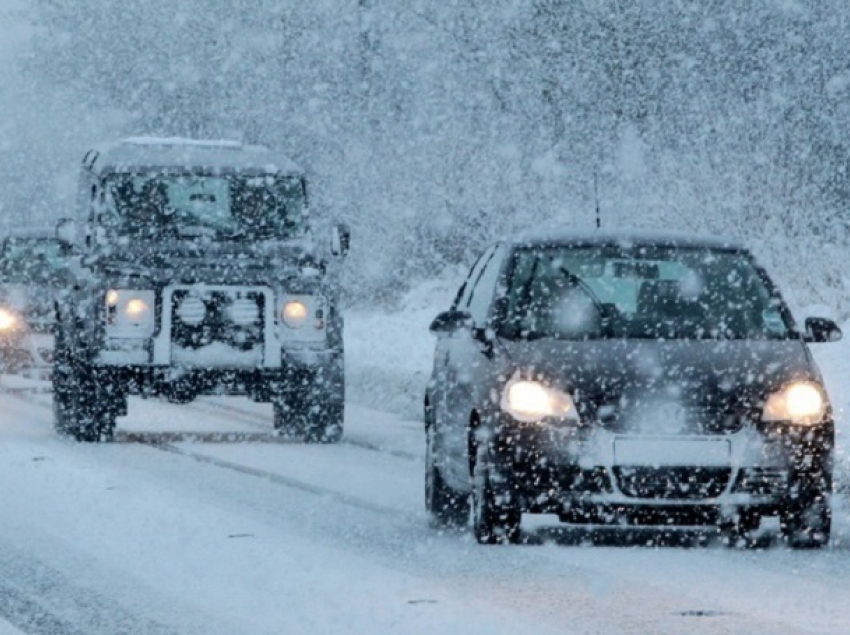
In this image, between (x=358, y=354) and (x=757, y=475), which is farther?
(x=358, y=354)

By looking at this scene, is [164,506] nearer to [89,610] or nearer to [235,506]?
[235,506]

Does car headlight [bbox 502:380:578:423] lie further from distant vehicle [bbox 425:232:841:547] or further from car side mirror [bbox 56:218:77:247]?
car side mirror [bbox 56:218:77:247]

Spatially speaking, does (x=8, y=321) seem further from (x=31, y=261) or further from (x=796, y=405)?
(x=796, y=405)

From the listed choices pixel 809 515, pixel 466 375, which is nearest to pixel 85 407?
pixel 466 375

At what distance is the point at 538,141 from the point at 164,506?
2142 centimetres

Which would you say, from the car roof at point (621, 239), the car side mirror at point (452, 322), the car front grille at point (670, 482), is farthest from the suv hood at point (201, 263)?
the car front grille at point (670, 482)

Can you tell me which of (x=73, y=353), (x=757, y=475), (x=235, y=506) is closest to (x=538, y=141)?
(x=73, y=353)

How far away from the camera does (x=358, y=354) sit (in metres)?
28.4

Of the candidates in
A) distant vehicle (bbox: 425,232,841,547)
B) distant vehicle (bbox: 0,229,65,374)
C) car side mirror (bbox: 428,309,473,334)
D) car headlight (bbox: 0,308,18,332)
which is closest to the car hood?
distant vehicle (bbox: 425,232,841,547)

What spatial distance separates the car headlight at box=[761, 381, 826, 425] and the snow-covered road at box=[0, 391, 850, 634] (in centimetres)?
64

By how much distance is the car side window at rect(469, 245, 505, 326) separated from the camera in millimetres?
12320

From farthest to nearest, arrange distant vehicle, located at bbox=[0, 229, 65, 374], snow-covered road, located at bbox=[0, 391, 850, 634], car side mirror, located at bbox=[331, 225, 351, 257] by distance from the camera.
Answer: distant vehicle, located at bbox=[0, 229, 65, 374]
car side mirror, located at bbox=[331, 225, 351, 257]
snow-covered road, located at bbox=[0, 391, 850, 634]

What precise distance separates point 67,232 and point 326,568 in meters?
9.77

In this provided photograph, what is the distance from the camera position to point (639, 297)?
12.4 m
